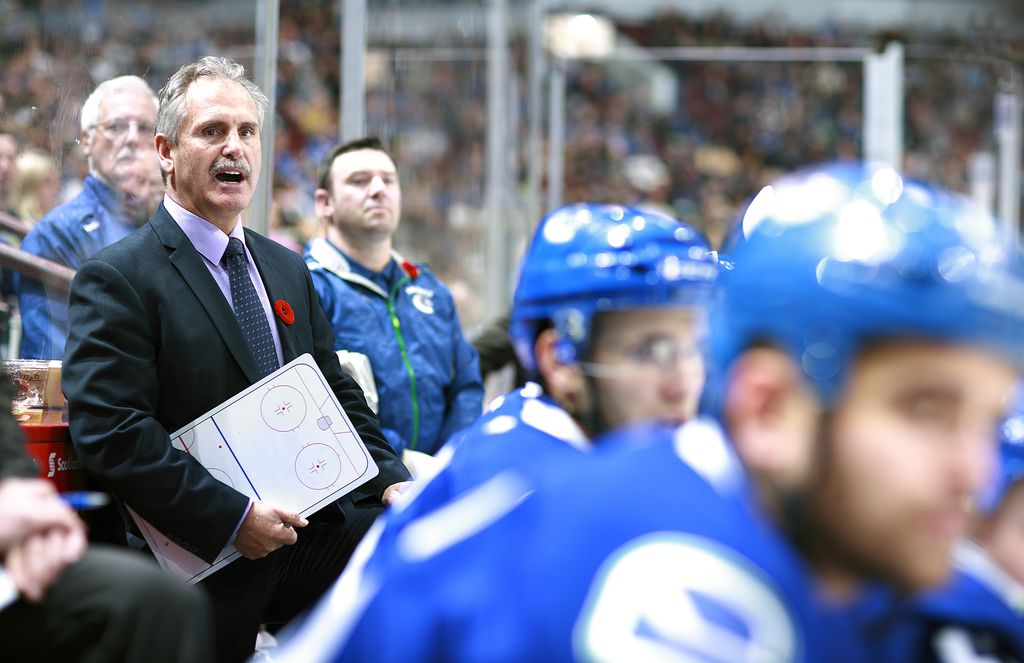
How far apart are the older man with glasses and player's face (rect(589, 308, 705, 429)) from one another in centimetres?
186

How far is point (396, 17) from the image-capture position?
5656 millimetres

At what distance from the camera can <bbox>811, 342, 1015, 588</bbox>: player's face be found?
2.82 ft

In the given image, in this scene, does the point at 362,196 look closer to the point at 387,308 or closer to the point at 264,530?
the point at 387,308

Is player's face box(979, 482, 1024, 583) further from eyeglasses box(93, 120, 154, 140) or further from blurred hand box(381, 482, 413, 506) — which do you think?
eyeglasses box(93, 120, 154, 140)

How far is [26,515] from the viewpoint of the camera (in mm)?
1530

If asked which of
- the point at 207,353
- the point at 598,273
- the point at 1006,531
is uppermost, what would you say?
the point at 598,273

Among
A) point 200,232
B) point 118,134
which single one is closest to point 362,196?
point 118,134

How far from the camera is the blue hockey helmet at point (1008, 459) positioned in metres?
1.61

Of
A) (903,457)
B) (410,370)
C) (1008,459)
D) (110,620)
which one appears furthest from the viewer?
(410,370)

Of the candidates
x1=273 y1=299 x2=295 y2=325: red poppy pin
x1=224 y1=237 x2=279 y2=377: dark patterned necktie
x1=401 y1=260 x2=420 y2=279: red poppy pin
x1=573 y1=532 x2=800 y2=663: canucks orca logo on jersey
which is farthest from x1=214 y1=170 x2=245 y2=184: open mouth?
x1=573 y1=532 x2=800 y2=663: canucks orca logo on jersey

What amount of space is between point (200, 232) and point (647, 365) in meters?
1.30

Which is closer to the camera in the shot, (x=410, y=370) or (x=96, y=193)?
(x=96, y=193)

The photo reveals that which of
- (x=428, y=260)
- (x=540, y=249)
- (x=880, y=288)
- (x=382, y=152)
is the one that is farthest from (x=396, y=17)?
(x=880, y=288)

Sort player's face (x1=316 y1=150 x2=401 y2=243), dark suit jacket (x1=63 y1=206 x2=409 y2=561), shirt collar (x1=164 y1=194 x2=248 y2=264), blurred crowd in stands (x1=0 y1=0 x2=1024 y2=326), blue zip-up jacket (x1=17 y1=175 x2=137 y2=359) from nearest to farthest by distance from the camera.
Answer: dark suit jacket (x1=63 y1=206 x2=409 y2=561) < shirt collar (x1=164 y1=194 x2=248 y2=264) < blue zip-up jacket (x1=17 y1=175 x2=137 y2=359) < blurred crowd in stands (x1=0 y1=0 x2=1024 y2=326) < player's face (x1=316 y1=150 x2=401 y2=243)
